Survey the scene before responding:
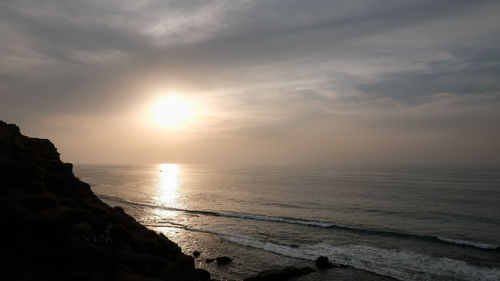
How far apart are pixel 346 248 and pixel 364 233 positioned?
9310 millimetres

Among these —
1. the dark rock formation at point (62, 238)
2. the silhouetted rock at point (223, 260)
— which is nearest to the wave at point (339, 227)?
the silhouetted rock at point (223, 260)

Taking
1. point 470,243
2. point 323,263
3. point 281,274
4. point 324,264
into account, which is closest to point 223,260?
point 281,274

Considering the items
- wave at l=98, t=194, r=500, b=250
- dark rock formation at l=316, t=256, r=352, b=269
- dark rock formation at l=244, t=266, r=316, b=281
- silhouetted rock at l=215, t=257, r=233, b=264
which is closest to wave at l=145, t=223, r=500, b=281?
dark rock formation at l=316, t=256, r=352, b=269

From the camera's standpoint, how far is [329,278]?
2873 cm

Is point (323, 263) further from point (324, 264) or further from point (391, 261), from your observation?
point (391, 261)

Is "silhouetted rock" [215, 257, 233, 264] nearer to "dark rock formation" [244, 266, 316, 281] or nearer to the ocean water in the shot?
the ocean water

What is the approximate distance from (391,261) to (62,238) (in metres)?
33.7

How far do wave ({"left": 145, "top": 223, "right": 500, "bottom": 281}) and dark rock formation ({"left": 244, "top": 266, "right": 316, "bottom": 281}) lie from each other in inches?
180

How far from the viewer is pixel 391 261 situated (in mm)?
33531

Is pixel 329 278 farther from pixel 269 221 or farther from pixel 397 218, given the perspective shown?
pixel 397 218

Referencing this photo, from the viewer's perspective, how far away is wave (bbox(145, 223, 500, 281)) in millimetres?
29359

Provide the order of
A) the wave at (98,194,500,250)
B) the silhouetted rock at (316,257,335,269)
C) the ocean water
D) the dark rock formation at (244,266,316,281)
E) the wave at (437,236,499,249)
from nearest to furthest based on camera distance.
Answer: the dark rock formation at (244,266,316,281) → the ocean water → the silhouetted rock at (316,257,335,269) → the wave at (437,236,499,249) → the wave at (98,194,500,250)

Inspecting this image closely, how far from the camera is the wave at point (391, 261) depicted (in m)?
29.4

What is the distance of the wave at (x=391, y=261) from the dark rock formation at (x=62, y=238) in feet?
53.0
